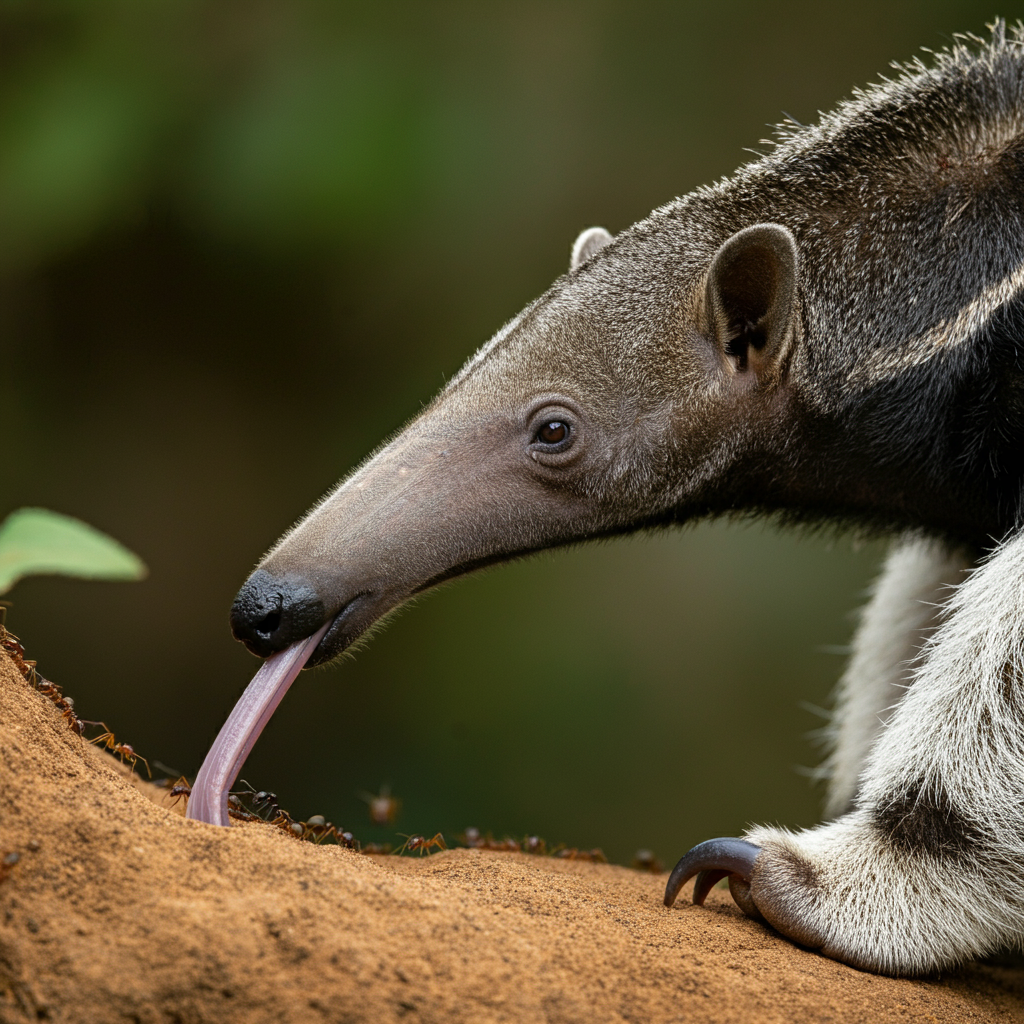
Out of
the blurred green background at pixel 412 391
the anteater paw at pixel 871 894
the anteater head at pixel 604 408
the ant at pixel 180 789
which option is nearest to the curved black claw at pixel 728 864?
the anteater paw at pixel 871 894

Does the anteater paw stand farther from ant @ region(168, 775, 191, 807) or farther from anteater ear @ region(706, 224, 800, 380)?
anteater ear @ region(706, 224, 800, 380)

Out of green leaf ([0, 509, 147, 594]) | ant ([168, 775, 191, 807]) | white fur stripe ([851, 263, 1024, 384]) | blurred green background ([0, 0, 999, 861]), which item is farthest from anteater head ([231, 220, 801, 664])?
blurred green background ([0, 0, 999, 861])

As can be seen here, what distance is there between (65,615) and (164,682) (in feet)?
2.69

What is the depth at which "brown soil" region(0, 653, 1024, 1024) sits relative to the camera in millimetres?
1679

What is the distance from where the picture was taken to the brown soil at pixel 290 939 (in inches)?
66.1

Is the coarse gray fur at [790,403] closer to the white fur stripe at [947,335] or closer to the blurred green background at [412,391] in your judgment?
the white fur stripe at [947,335]

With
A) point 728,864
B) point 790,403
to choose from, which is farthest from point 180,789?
point 790,403

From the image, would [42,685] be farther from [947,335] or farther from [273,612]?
[947,335]

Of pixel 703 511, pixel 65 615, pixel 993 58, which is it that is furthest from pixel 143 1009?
pixel 65 615

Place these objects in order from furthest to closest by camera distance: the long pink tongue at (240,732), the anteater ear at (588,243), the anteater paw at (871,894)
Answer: the anteater ear at (588,243) → the anteater paw at (871,894) → the long pink tongue at (240,732)

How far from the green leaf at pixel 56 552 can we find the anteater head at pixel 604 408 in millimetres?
1224

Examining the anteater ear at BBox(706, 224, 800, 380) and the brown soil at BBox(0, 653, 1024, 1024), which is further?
the anteater ear at BBox(706, 224, 800, 380)

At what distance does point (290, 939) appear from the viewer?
1.75m

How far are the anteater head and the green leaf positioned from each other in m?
1.22
